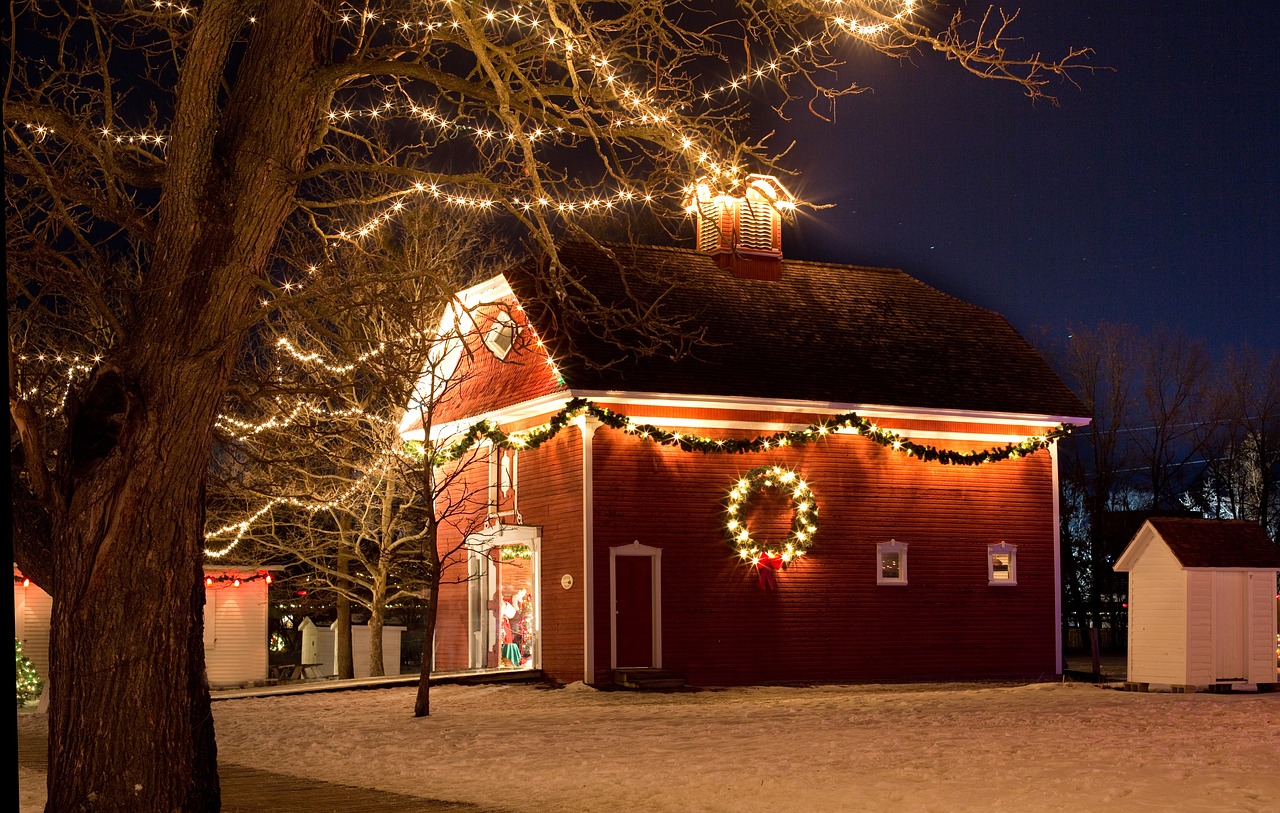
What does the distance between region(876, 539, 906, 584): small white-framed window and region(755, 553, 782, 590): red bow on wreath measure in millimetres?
2163

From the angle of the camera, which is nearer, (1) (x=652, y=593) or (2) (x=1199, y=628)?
(2) (x=1199, y=628)

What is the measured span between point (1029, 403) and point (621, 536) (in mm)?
9069

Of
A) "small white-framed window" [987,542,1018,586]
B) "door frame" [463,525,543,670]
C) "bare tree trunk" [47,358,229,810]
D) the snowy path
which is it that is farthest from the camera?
"small white-framed window" [987,542,1018,586]

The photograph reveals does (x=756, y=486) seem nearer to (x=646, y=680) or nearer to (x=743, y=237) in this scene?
(x=646, y=680)

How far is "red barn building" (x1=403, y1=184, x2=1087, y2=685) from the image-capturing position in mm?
25469

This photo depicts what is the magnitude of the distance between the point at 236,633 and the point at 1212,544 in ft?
59.8

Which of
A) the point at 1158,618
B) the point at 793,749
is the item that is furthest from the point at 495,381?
the point at 793,749

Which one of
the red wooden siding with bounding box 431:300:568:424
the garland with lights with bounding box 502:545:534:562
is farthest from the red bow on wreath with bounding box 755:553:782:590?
the red wooden siding with bounding box 431:300:568:424

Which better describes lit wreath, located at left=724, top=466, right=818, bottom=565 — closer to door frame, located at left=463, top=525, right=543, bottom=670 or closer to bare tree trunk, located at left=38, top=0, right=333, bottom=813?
door frame, located at left=463, top=525, right=543, bottom=670

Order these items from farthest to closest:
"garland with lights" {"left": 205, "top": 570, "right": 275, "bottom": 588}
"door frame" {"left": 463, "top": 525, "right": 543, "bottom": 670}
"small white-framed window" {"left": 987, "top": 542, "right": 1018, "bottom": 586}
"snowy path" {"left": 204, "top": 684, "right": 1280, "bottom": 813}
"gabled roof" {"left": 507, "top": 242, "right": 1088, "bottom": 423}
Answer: "garland with lights" {"left": 205, "top": 570, "right": 275, "bottom": 588} < "small white-framed window" {"left": 987, "top": 542, "right": 1018, "bottom": 586} < "door frame" {"left": 463, "top": 525, "right": 543, "bottom": 670} < "gabled roof" {"left": 507, "top": 242, "right": 1088, "bottom": 423} < "snowy path" {"left": 204, "top": 684, "right": 1280, "bottom": 813}

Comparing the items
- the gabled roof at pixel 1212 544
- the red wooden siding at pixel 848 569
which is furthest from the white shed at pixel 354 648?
the gabled roof at pixel 1212 544

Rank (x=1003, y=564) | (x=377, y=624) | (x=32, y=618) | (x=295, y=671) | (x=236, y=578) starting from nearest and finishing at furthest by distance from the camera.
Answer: (x=32, y=618) → (x=1003, y=564) → (x=236, y=578) → (x=377, y=624) → (x=295, y=671)

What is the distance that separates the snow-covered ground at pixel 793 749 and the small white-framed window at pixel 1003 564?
17.8 ft

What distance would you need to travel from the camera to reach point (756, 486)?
26406 mm
